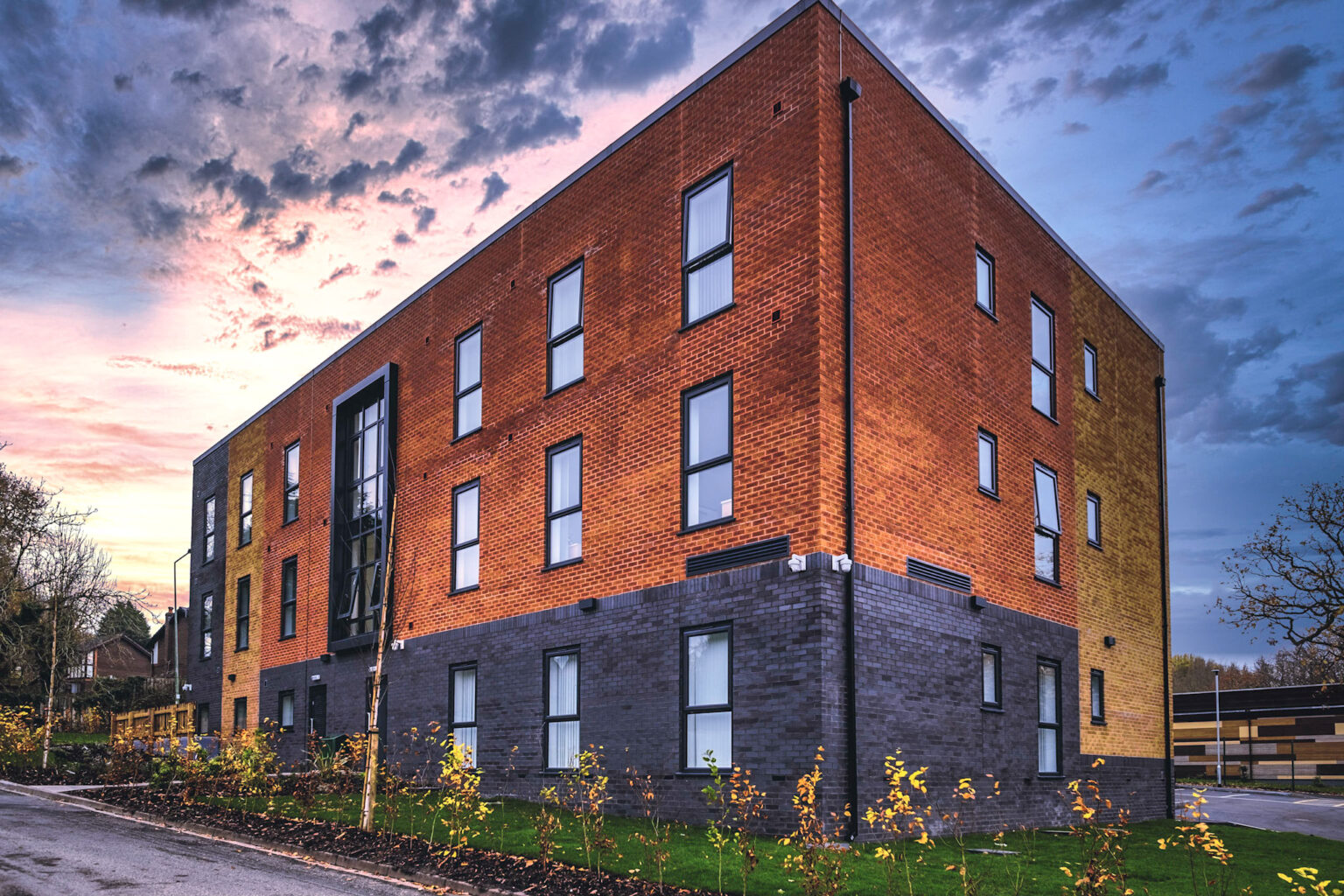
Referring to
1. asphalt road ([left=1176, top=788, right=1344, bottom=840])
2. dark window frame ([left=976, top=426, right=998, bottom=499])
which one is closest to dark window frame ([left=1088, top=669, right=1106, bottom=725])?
asphalt road ([left=1176, top=788, right=1344, bottom=840])

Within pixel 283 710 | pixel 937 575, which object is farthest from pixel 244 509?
pixel 937 575

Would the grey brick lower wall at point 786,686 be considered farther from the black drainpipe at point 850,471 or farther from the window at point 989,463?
the window at point 989,463

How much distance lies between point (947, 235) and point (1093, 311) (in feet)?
22.6

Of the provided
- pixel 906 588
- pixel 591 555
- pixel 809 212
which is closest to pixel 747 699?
pixel 906 588

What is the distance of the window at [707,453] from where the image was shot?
50.2 ft

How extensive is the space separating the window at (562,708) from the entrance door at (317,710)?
32.6 feet

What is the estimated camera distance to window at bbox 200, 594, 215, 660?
33.7 metres

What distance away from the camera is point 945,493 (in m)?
16.5

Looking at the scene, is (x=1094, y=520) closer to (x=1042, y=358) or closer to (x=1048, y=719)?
(x=1042, y=358)

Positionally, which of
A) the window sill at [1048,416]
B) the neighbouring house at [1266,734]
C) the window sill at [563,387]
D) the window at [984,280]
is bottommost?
the neighbouring house at [1266,734]

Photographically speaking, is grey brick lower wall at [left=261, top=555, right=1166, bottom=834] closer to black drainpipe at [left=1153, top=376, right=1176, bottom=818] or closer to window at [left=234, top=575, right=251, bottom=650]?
black drainpipe at [left=1153, top=376, right=1176, bottom=818]

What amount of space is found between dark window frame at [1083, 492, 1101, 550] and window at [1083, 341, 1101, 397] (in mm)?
2098

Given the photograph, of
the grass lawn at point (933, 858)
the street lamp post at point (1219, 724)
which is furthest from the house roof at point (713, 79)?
the street lamp post at point (1219, 724)

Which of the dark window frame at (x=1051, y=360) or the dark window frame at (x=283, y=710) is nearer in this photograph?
the dark window frame at (x=1051, y=360)
